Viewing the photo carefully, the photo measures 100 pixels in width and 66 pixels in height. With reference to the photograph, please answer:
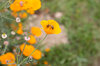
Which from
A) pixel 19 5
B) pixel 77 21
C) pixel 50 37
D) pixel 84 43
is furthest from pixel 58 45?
pixel 19 5

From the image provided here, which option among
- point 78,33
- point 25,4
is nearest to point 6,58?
point 25,4

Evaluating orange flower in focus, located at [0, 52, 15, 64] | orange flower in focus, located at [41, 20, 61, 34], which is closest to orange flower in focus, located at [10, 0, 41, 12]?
orange flower in focus, located at [41, 20, 61, 34]

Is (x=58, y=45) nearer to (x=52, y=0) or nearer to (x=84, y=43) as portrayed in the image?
(x=84, y=43)

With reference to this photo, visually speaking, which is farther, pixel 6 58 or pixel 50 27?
pixel 6 58

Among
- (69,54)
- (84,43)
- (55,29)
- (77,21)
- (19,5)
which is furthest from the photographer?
(77,21)

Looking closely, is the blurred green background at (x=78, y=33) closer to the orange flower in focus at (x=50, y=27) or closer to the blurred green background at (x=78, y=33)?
the blurred green background at (x=78, y=33)

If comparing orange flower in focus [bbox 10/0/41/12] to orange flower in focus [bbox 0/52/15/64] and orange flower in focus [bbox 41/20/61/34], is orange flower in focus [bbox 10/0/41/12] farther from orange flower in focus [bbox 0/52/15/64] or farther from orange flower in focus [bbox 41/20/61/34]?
orange flower in focus [bbox 0/52/15/64]

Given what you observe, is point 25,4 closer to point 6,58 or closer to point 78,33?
point 6,58

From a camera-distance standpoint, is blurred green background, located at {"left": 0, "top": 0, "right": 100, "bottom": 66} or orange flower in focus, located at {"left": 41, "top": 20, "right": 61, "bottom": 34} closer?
orange flower in focus, located at {"left": 41, "top": 20, "right": 61, "bottom": 34}
